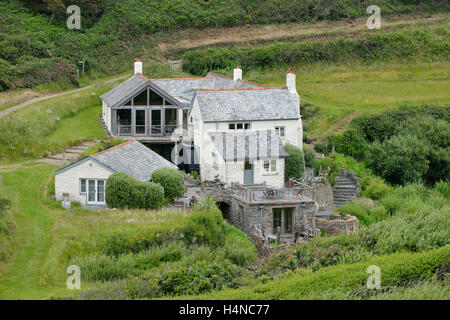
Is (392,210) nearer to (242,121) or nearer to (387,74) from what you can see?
(242,121)

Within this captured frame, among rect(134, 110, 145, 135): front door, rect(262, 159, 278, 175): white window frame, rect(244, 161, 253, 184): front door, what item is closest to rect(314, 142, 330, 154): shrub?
rect(262, 159, 278, 175): white window frame

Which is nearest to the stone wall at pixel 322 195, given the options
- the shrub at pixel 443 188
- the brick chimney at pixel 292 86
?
the brick chimney at pixel 292 86

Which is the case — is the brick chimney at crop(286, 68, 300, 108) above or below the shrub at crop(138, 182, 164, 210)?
above

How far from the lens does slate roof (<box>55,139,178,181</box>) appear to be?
127 feet

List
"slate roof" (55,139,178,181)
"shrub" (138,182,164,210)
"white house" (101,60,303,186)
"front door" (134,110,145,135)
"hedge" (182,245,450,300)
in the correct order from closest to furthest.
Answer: "hedge" (182,245,450,300) < "shrub" (138,182,164,210) < "slate roof" (55,139,178,181) < "white house" (101,60,303,186) < "front door" (134,110,145,135)

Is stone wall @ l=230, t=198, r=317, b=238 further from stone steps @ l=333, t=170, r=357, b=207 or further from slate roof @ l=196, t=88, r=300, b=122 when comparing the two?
slate roof @ l=196, t=88, r=300, b=122

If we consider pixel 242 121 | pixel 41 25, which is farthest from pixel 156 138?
pixel 41 25

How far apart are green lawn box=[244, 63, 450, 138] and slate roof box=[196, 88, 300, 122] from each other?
8.46m

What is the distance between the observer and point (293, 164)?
4516 cm

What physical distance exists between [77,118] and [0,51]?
12358mm

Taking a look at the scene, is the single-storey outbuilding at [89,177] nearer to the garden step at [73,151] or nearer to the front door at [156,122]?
the garden step at [73,151]

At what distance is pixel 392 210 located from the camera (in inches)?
1815

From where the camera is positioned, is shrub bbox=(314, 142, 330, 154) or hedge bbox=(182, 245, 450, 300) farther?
shrub bbox=(314, 142, 330, 154)

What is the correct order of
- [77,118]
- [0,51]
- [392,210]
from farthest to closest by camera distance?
[0,51]
[77,118]
[392,210]
